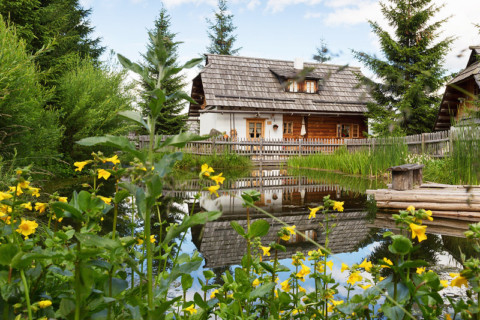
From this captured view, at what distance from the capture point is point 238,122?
2123cm

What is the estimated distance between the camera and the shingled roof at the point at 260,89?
68.3 ft

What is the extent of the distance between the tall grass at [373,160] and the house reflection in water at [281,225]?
10.4ft

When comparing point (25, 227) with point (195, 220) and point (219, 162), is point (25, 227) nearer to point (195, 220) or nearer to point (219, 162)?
point (195, 220)

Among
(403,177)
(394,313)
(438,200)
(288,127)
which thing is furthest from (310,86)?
(394,313)

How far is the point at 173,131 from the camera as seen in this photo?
24891mm

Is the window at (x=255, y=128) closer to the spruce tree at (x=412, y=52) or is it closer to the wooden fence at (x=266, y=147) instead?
the wooden fence at (x=266, y=147)

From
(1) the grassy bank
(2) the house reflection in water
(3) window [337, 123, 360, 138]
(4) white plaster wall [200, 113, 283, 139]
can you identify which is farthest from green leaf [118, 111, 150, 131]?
(3) window [337, 123, 360, 138]

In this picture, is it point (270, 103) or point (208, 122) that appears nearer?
point (270, 103)

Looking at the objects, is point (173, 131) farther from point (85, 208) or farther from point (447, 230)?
point (85, 208)

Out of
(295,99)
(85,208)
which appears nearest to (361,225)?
(85,208)

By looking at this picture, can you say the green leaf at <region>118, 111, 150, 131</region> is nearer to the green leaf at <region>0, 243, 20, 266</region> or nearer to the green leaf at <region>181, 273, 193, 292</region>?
the green leaf at <region>0, 243, 20, 266</region>

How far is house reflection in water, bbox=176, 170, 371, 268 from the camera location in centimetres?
325

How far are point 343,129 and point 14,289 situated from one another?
950 inches

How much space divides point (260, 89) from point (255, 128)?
251cm
